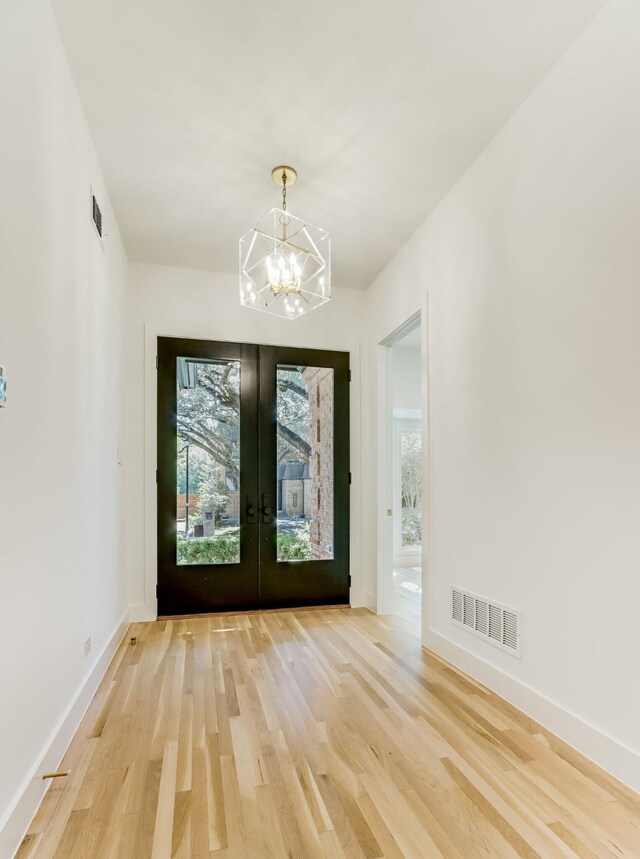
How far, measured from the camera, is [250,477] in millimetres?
4215

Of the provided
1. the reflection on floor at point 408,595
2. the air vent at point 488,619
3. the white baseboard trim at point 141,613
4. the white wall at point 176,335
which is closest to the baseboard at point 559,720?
the air vent at point 488,619

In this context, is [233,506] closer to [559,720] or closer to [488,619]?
[488,619]

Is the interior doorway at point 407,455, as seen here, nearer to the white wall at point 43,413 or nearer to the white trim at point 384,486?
the white trim at point 384,486

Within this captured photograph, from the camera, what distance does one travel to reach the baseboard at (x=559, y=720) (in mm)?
1785

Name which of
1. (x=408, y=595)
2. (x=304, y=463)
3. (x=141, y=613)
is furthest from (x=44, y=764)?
(x=408, y=595)

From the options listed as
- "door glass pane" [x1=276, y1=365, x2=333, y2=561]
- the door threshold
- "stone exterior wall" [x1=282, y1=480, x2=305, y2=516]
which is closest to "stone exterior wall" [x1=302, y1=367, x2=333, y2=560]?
"door glass pane" [x1=276, y1=365, x2=333, y2=561]

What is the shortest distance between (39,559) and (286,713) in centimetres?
139

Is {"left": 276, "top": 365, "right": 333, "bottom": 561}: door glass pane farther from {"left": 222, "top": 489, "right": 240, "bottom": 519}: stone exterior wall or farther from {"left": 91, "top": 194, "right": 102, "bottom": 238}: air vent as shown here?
{"left": 91, "top": 194, "right": 102, "bottom": 238}: air vent

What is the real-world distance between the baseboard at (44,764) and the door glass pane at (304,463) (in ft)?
6.15

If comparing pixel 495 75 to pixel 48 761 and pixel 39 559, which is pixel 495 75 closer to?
pixel 39 559

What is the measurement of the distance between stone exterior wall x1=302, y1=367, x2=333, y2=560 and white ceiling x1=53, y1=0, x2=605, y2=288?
1.59 meters

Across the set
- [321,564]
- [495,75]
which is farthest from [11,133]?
[321,564]

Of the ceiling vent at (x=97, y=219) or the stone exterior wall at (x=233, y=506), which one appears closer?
the ceiling vent at (x=97, y=219)

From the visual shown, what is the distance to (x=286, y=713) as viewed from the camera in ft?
7.70
